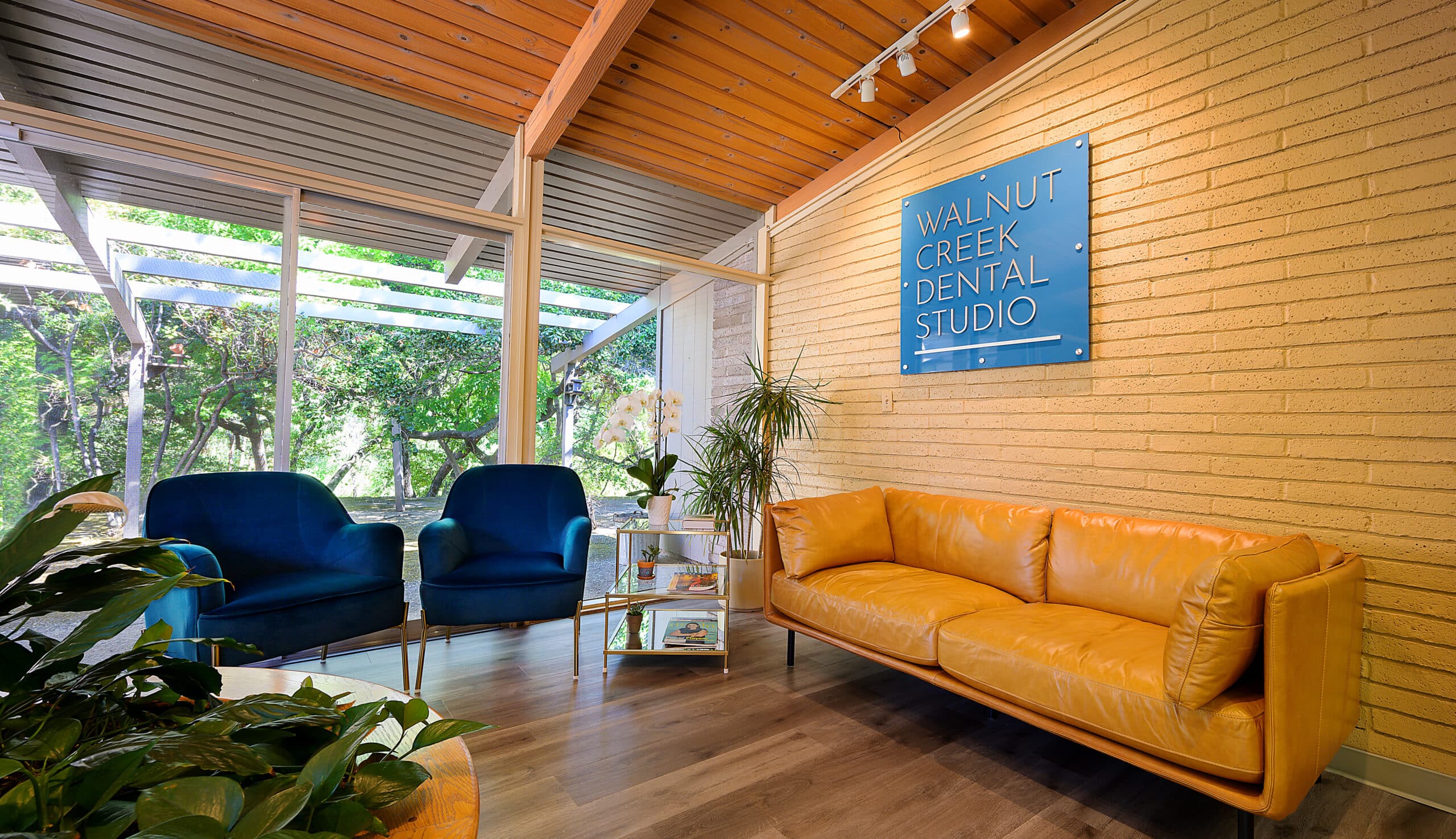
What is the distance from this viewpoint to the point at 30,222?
267 cm

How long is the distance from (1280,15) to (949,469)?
88.9 inches

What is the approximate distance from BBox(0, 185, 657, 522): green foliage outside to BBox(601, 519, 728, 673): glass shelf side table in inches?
27.7

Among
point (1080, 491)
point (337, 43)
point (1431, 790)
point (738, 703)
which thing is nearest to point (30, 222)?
Answer: point (337, 43)

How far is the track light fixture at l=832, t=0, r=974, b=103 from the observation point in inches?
115

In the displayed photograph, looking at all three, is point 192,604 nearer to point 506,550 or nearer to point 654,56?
point 506,550

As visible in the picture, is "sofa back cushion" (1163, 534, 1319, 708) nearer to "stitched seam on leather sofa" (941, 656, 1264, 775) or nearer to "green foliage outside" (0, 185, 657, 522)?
"stitched seam on leather sofa" (941, 656, 1264, 775)

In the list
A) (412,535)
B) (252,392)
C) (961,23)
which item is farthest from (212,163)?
(961,23)

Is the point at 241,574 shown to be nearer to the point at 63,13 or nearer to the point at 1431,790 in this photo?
the point at 63,13

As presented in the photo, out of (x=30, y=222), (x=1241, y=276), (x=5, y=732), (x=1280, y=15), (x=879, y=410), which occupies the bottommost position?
(x=5, y=732)

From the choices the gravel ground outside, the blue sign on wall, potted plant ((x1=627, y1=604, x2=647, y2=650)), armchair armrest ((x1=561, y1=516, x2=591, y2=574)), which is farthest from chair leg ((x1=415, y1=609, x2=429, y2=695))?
the blue sign on wall

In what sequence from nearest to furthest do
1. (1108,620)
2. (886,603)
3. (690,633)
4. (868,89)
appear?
1. (1108,620)
2. (886,603)
3. (690,633)
4. (868,89)

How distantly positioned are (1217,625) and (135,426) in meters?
4.06

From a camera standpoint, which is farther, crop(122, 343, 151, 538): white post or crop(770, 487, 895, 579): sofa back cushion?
crop(770, 487, 895, 579): sofa back cushion

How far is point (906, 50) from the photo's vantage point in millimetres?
3285
